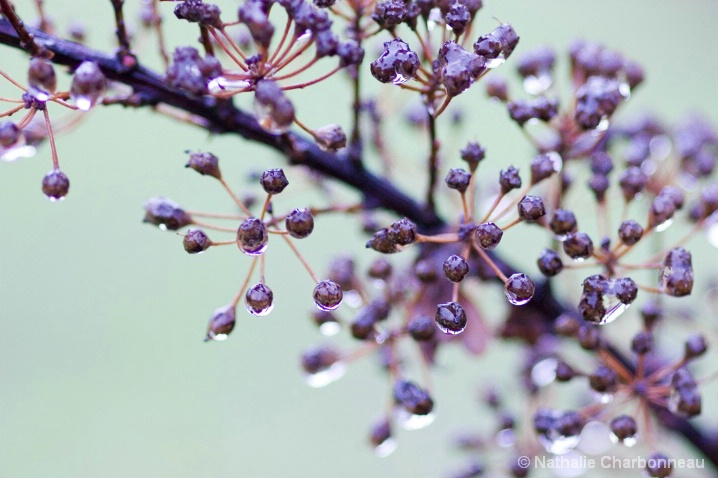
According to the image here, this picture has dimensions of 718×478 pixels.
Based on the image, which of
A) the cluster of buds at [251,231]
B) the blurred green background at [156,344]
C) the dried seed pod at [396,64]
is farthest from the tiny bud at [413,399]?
the blurred green background at [156,344]

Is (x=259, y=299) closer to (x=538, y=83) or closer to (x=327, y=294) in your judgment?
(x=327, y=294)

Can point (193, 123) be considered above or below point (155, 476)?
above

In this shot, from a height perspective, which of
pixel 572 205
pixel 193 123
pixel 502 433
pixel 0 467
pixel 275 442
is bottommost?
pixel 0 467

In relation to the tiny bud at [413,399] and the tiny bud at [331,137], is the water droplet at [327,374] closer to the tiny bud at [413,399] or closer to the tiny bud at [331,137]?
the tiny bud at [413,399]

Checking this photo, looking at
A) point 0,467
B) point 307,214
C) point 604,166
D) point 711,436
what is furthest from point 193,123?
point 0,467

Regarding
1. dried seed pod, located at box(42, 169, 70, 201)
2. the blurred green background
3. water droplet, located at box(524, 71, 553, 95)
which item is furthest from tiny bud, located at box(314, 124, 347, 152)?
the blurred green background

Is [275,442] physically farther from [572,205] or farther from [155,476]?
[572,205]
